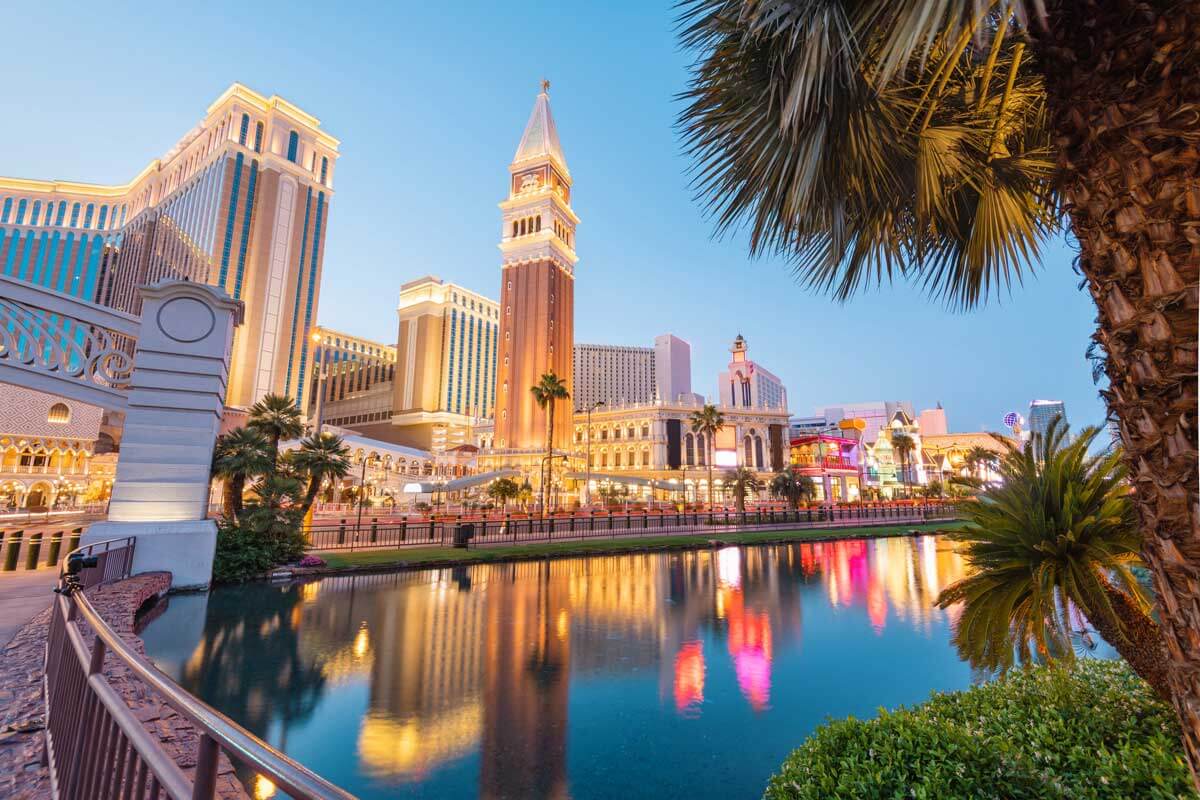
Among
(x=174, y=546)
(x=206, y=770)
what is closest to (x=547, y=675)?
(x=206, y=770)

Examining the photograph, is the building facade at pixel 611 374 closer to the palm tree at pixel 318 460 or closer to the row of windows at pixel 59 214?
the row of windows at pixel 59 214

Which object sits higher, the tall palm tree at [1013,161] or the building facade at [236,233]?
the building facade at [236,233]

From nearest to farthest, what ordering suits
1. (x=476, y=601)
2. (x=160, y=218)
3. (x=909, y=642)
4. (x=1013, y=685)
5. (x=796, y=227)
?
(x=796, y=227) → (x=1013, y=685) → (x=909, y=642) → (x=476, y=601) → (x=160, y=218)

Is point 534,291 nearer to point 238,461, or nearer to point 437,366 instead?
point 437,366

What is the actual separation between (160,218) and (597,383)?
11053 cm

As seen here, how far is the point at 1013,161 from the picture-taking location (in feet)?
14.4

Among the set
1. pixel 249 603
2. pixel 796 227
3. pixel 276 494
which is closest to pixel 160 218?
pixel 276 494

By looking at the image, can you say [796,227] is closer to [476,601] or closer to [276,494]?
[476,601]

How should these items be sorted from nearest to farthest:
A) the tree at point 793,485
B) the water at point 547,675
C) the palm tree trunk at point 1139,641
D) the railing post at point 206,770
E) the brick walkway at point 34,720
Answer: the railing post at point 206,770
the brick walkway at point 34,720
the palm tree trunk at point 1139,641
the water at point 547,675
the tree at point 793,485

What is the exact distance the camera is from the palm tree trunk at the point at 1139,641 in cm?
415

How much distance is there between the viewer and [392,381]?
470 feet

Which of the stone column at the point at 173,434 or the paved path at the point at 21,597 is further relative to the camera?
the stone column at the point at 173,434

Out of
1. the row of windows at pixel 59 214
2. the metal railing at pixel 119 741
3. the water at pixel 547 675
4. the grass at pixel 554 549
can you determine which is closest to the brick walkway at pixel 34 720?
the metal railing at pixel 119 741

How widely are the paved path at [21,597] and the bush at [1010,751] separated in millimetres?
9482
